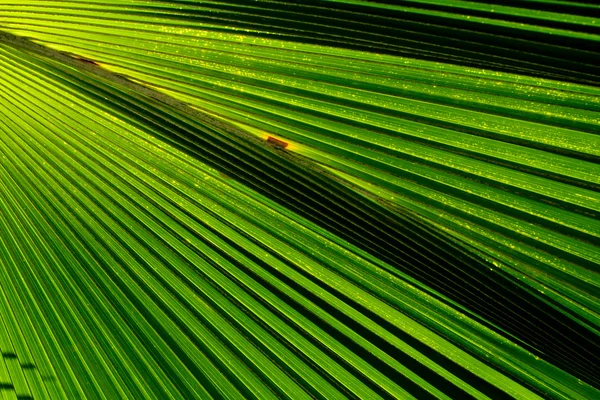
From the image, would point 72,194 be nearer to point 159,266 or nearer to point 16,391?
point 159,266

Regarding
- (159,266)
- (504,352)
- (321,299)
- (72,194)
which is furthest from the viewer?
(72,194)

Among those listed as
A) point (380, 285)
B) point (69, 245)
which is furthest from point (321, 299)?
point (69, 245)

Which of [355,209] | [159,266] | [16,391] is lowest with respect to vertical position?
[16,391]

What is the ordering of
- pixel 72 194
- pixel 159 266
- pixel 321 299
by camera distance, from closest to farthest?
pixel 321 299, pixel 159 266, pixel 72 194

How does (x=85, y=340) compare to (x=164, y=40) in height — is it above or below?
Answer: below

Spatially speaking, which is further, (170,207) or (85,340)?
(170,207)

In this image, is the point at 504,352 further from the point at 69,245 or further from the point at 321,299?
the point at 69,245
